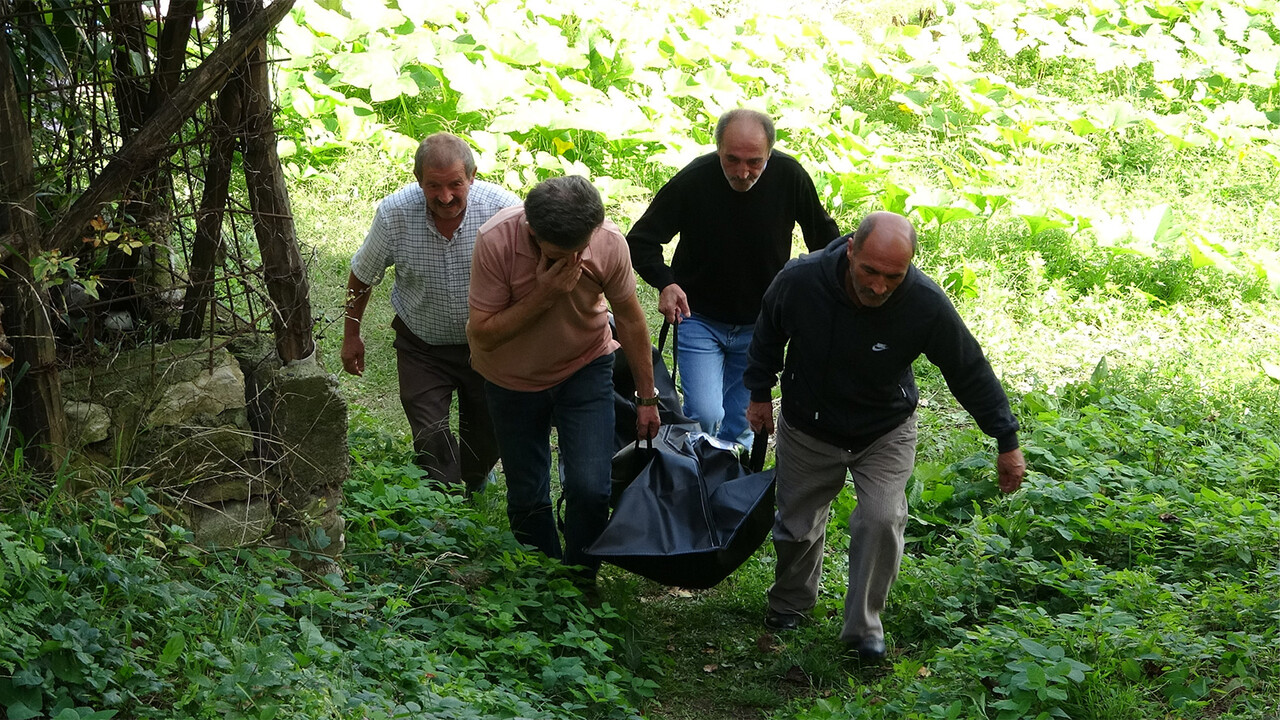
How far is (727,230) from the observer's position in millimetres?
5398

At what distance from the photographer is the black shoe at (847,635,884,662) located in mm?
4559

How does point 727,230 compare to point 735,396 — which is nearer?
point 727,230

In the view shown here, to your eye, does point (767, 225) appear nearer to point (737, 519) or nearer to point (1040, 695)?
point (737, 519)

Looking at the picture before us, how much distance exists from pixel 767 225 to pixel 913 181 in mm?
5095

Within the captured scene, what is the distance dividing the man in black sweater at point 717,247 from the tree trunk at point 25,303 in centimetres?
264

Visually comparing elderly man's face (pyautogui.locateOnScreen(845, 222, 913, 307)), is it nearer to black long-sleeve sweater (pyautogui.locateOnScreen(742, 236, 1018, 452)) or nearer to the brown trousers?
black long-sleeve sweater (pyautogui.locateOnScreen(742, 236, 1018, 452))

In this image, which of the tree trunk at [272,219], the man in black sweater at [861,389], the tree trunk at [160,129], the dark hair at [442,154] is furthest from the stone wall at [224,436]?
the man in black sweater at [861,389]

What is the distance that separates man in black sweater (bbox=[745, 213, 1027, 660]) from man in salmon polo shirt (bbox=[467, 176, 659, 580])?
565mm

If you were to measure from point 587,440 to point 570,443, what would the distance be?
0.07m

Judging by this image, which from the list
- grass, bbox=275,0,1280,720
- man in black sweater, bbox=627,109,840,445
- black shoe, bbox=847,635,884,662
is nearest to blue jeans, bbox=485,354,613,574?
grass, bbox=275,0,1280,720

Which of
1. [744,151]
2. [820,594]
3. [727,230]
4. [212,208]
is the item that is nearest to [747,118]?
[744,151]

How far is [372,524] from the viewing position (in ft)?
14.9

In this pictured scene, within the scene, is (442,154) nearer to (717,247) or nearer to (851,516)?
(717,247)

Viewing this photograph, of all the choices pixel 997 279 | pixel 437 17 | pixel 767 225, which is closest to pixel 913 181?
pixel 997 279
